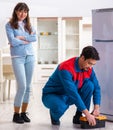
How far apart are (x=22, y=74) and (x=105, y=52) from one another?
2.89 ft

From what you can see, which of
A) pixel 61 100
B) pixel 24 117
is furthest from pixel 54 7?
pixel 61 100

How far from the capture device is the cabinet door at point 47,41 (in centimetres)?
798

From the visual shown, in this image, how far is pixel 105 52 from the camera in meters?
3.97

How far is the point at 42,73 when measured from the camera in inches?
308

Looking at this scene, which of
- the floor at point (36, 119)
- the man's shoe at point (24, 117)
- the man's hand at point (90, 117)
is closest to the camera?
the man's hand at point (90, 117)

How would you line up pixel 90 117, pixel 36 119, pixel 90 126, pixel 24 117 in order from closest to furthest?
pixel 90 117, pixel 90 126, pixel 24 117, pixel 36 119

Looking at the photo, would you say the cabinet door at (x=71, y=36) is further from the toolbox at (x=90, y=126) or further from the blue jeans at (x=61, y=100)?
the toolbox at (x=90, y=126)

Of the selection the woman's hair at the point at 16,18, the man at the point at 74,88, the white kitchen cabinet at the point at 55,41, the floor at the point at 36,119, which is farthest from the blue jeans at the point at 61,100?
the white kitchen cabinet at the point at 55,41

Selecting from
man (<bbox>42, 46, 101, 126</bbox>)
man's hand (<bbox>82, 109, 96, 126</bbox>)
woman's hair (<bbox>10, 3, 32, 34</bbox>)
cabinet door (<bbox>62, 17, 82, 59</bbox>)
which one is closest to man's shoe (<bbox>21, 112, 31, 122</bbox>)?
man (<bbox>42, 46, 101, 126</bbox>)

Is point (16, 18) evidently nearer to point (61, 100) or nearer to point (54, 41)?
point (61, 100)

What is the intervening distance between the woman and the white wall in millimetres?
3822

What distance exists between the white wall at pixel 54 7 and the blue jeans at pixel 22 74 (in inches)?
155

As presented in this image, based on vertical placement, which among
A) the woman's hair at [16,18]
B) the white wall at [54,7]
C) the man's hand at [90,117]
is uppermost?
the white wall at [54,7]

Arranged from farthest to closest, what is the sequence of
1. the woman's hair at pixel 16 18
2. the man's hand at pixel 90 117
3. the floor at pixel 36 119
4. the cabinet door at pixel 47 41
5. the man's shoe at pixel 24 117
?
1. the cabinet door at pixel 47 41
2. the man's shoe at pixel 24 117
3. the woman's hair at pixel 16 18
4. the floor at pixel 36 119
5. the man's hand at pixel 90 117
